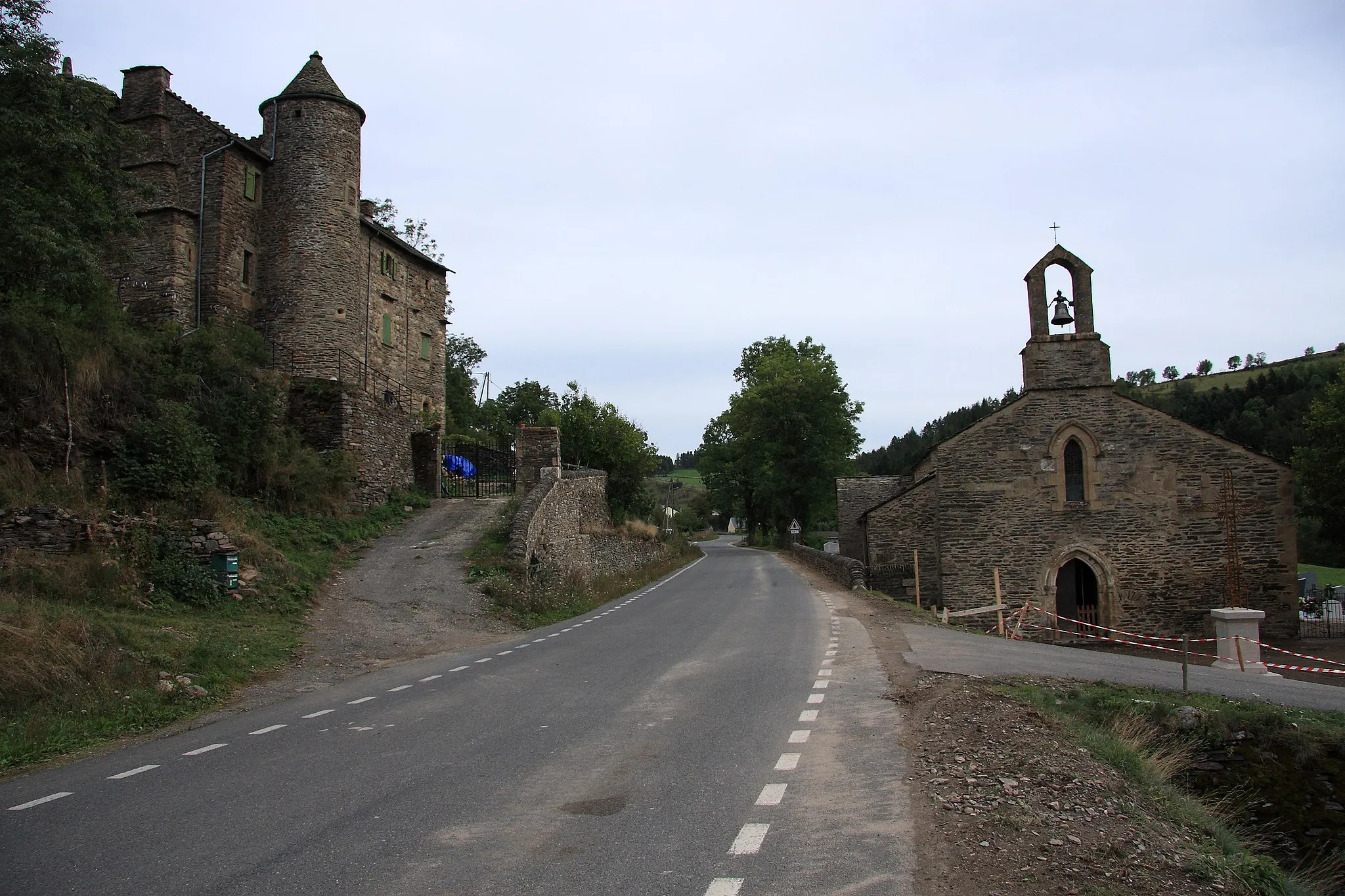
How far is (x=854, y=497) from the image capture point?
45000 millimetres

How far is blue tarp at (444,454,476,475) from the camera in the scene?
106ft

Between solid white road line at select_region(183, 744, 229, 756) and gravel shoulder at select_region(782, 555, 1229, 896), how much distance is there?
598cm

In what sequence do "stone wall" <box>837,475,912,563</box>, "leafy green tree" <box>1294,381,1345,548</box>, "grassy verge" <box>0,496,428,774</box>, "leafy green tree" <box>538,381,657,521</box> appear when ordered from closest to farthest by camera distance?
"grassy verge" <box>0,496,428,774</box> → "leafy green tree" <box>1294,381,1345,548</box> → "leafy green tree" <box>538,381,657,521</box> → "stone wall" <box>837,475,912,563</box>

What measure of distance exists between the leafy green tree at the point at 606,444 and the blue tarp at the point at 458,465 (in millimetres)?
5190

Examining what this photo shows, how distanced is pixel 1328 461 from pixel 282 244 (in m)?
38.6

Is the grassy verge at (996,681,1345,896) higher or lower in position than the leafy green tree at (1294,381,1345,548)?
lower

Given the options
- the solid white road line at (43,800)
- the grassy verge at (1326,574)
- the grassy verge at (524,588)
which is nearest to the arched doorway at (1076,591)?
the grassy verge at (524,588)

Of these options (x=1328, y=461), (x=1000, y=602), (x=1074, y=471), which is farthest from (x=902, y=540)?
(x=1328, y=461)

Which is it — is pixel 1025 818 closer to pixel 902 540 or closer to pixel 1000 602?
pixel 1000 602

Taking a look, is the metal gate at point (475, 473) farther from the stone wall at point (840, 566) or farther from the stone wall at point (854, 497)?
the stone wall at point (854, 497)

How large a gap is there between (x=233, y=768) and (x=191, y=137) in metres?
26.6

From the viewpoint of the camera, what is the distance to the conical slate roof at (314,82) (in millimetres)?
28500

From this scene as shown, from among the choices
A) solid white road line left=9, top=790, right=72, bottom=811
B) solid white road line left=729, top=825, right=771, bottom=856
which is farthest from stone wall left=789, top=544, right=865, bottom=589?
solid white road line left=9, top=790, right=72, bottom=811

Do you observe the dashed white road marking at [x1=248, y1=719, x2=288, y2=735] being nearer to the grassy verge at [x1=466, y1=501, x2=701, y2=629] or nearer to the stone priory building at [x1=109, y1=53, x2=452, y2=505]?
the grassy verge at [x1=466, y1=501, x2=701, y2=629]
